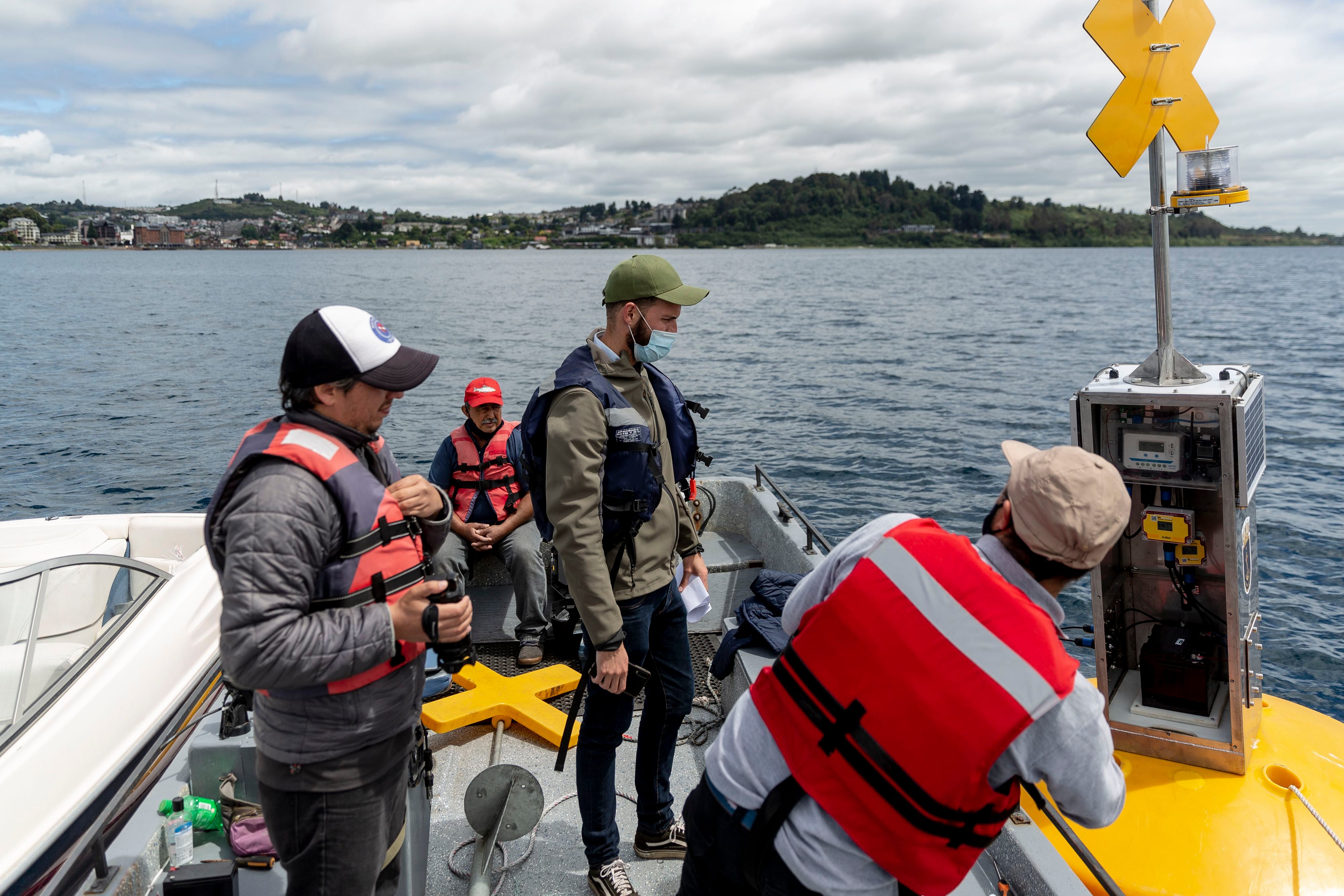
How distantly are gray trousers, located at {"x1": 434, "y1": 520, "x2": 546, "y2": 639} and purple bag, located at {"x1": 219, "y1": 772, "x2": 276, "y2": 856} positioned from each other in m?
2.07

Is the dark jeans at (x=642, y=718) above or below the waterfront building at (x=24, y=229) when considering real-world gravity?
below

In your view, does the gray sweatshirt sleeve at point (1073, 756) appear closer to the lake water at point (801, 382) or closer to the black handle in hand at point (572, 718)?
the black handle in hand at point (572, 718)

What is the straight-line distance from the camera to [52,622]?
3811 mm

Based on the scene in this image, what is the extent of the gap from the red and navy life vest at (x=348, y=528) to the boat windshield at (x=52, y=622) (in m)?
2.29

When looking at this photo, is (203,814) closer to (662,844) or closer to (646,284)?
(662,844)

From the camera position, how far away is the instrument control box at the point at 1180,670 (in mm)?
4359

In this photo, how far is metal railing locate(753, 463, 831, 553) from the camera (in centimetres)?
494

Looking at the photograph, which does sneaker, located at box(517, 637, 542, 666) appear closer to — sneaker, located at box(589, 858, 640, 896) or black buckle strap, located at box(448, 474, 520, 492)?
black buckle strap, located at box(448, 474, 520, 492)

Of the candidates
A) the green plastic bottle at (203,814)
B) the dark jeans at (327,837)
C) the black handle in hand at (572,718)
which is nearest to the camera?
the dark jeans at (327,837)

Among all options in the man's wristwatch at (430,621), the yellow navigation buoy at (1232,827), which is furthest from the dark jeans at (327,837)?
the yellow navigation buoy at (1232,827)

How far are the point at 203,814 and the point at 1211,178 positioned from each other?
15.5ft

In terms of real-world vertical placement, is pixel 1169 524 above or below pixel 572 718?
above

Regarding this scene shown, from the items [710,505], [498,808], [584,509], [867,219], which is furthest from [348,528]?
[867,219]

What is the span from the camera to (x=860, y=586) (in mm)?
1575
